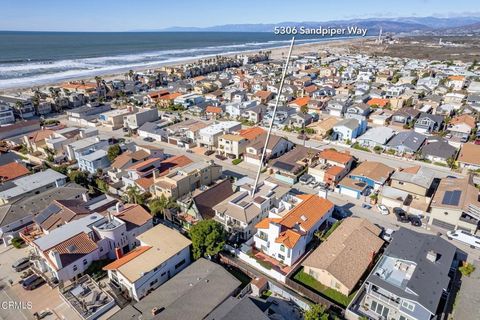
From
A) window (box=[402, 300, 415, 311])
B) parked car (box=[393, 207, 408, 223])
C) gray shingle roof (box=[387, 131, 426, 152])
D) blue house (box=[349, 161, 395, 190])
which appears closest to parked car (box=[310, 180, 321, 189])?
blue house (box=[349, 161, 395, 190])

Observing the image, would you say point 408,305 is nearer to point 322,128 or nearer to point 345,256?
point 345,256

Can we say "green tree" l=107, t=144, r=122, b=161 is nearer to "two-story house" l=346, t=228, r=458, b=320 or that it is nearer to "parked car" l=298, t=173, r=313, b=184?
"parked car" l=298, t=173, r=313, b=184

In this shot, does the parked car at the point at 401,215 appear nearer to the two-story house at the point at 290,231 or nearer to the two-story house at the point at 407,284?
the two-story house at the point at 407,284

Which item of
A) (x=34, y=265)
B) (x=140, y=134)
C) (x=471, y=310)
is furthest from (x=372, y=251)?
(x=140, y=134)

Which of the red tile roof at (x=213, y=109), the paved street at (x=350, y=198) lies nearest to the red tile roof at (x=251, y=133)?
the paved street at (x=350, y=198)

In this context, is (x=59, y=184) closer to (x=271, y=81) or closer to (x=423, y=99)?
(x=271, y=81)

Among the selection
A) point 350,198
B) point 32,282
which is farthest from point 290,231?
point 32,282
